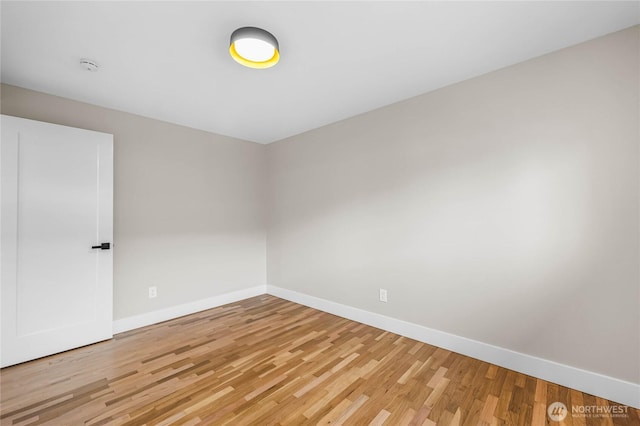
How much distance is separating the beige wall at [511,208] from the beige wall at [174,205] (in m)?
1.58

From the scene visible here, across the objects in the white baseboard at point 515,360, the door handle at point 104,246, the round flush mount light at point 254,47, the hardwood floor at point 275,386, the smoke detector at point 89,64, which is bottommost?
the hardwood floor at point 275,386

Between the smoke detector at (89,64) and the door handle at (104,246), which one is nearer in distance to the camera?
the smoke detector at (89,64)

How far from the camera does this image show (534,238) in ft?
6.82

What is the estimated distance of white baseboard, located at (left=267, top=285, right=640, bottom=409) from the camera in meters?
1.77

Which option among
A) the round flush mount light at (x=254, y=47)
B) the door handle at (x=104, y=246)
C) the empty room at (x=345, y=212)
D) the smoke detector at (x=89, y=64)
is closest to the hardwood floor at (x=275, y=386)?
the empty room at (x=345, y=212)

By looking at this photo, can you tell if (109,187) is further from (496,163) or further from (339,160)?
(496,163)

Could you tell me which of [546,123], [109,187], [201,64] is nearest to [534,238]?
[546,123]

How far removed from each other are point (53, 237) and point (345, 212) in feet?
9.69

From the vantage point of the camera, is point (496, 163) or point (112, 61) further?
point (496, 163)

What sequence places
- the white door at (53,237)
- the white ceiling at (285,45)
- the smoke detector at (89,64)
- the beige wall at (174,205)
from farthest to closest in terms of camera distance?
the beige wall at (174,205) → the white door at (53,237) → the smoke detector at (89,64) → the white ceiling at (285,45)

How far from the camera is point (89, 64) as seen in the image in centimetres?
211

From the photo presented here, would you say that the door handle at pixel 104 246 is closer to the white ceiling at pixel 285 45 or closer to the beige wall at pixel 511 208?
the white ceiling at pixel 285 45

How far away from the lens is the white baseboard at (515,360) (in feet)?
5.80

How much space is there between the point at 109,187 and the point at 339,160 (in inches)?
→ 101
